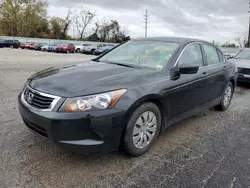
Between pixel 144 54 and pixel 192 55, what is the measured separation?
841 millimetres

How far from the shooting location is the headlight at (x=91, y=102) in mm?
2391

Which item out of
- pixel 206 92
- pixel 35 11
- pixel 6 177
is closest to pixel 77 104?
pixel 6 177

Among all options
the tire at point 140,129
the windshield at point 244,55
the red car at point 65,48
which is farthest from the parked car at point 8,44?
the tire at point 140,129

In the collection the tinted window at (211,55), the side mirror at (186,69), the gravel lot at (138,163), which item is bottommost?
the gravel lot at (138,163)

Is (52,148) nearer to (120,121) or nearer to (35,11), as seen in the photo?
(120,121)

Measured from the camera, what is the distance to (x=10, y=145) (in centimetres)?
308

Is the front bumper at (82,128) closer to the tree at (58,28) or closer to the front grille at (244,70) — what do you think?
the front grille at (244,70)

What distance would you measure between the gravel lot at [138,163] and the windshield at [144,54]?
119 centimetres

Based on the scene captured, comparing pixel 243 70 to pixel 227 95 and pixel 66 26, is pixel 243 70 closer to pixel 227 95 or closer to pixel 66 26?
pixel 227 95

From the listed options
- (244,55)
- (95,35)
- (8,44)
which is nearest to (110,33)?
(95,35)

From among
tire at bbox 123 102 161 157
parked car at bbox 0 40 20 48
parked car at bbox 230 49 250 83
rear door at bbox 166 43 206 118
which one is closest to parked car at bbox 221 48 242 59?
parked car at bbox 230 49 250 83

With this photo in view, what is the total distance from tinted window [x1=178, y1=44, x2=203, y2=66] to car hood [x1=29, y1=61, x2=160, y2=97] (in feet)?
2.43

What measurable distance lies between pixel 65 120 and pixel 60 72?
1007 mm

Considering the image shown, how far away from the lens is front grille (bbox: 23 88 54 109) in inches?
98.0
